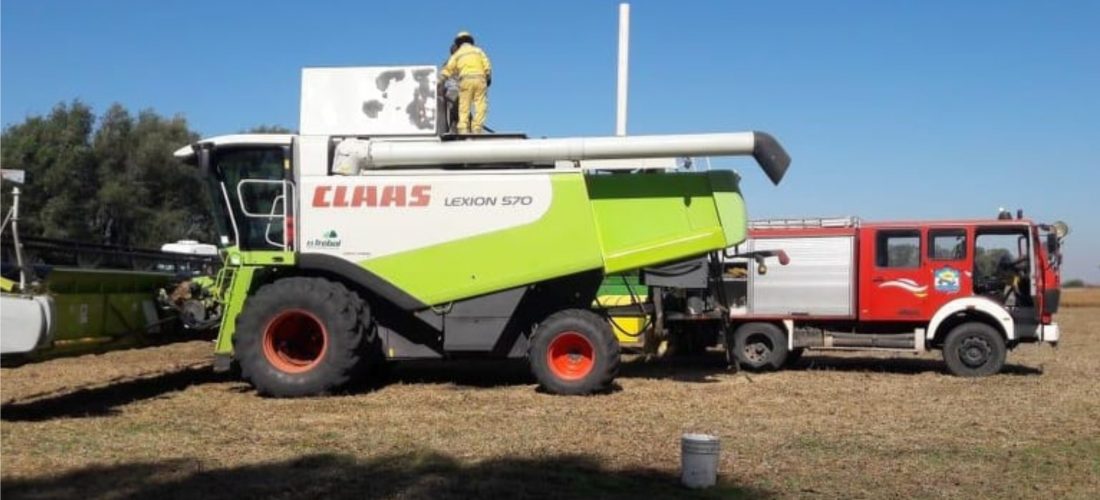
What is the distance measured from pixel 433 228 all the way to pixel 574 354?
6.79 ft

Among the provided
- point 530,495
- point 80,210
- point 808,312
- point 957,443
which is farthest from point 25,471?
Answer: point 80,210

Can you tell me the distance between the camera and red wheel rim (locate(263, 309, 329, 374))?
1085 centimetres

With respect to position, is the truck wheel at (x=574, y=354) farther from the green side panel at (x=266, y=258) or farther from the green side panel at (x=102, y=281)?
the green side panel at (x=102, y=281)

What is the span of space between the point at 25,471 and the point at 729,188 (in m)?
7.36

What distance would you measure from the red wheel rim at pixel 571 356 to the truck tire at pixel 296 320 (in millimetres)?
2011

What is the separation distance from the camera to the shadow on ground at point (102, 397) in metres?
8.98

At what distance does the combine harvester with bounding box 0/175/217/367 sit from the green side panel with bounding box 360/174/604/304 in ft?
8.67

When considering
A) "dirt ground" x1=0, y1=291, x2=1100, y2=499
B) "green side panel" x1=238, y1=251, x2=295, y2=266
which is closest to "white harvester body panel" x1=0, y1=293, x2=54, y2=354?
"dirt ground" x1=0, y1=291, x2=1100, y2=499

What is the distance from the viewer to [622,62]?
496 inches

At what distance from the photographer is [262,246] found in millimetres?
11273

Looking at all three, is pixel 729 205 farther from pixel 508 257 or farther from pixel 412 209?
pixel 412 209

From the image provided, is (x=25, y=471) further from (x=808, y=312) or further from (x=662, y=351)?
(x=808, y=312)

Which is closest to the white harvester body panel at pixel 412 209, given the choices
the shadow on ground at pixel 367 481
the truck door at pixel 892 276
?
the shadow on ground at pixel 367 481

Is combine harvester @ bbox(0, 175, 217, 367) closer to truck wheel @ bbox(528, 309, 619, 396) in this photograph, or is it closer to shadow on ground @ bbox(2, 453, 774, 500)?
shadow on ground @ bbox(2, 453, 774, 500)
